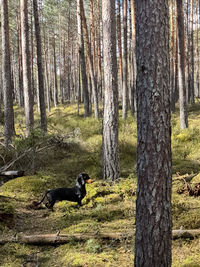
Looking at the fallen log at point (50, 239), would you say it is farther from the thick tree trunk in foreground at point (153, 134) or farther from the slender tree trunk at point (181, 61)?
the slender tree trunk at point (181, 61)

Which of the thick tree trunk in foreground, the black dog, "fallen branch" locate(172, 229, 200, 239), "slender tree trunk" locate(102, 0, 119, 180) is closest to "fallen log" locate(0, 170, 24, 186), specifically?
the black dog

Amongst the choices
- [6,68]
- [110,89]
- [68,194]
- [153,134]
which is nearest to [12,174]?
[68,194]

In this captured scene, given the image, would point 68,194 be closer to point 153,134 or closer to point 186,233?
point 186,233

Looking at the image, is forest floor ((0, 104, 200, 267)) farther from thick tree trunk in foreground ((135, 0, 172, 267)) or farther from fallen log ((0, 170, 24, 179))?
thick tree trunk in foreground ((135, 0, 172, 267))

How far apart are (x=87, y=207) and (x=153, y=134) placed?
3.99 meters

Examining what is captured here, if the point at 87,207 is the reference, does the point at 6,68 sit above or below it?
above

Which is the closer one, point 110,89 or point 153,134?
point 153,134

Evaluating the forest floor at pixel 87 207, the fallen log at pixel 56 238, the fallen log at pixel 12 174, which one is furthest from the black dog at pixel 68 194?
the fallen log at pixel 12 174

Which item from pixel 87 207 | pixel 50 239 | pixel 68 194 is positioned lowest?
pixel 87 207

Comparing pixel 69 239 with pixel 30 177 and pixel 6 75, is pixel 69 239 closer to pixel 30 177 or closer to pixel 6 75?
pixel 30 177

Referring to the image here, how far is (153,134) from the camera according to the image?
109 inches

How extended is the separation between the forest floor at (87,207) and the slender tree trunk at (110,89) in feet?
2.67

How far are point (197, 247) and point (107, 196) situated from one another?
3044 millimetres

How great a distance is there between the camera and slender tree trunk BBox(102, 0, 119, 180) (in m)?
7.50
